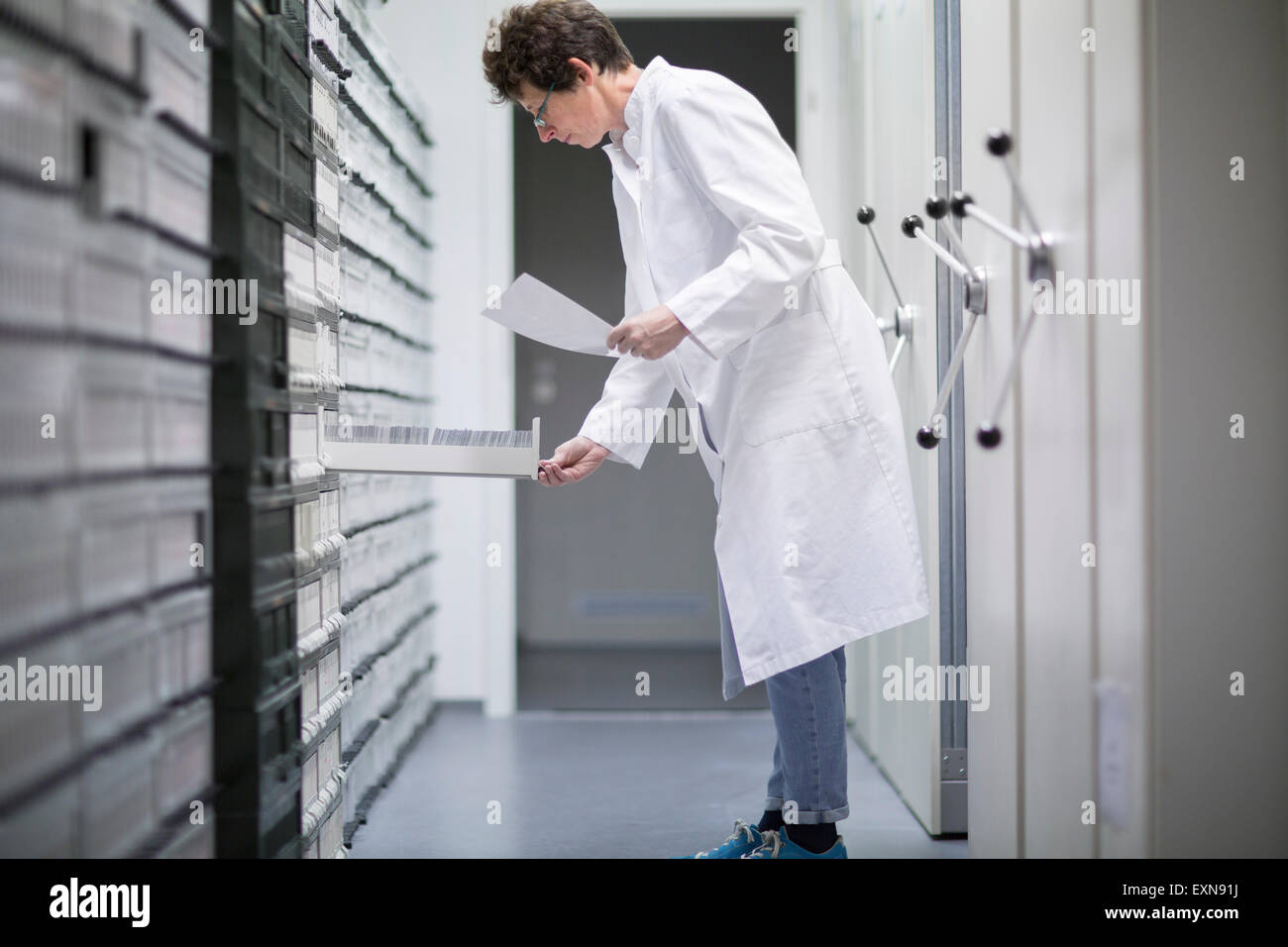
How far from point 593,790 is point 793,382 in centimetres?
104

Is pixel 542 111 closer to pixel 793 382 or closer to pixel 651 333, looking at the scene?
pixel 651 333

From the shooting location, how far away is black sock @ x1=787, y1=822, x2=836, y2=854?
50.5 inches

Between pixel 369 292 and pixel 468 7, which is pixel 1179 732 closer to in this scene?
pixel 369 292

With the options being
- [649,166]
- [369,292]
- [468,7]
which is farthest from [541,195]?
[649,166]

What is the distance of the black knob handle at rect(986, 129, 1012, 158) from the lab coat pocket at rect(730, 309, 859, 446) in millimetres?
364

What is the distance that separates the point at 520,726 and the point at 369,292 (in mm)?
1201

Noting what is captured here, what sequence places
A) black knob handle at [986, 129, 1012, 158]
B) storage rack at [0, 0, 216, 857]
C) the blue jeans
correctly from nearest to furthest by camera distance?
storage rack at [0, 0, 216, 857]
black knob handle at [986, 129, 1012, 158]
the blue jeans

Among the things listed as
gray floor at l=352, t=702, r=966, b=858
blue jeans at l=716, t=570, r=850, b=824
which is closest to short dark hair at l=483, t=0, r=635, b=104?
blue jeans at l=716, t=570, r=850, b=824

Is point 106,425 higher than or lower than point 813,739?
higher

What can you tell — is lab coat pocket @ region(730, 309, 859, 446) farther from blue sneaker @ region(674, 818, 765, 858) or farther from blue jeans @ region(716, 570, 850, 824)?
blue sneaker @ region(674, 818, 765, 858)

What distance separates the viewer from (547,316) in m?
1.29

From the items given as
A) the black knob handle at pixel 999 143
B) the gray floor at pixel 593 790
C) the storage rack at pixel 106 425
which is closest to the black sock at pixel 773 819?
the gray floor at pixel 593 790

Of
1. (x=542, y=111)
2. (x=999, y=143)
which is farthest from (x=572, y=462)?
(x=999, y=143)
